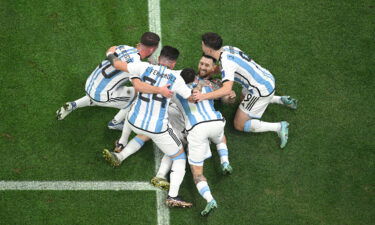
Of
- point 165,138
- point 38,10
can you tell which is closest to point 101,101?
point 165,138

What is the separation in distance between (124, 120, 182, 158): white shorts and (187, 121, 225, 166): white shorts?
0.19m

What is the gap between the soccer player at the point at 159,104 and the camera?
18.8ft

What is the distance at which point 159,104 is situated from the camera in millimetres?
5797

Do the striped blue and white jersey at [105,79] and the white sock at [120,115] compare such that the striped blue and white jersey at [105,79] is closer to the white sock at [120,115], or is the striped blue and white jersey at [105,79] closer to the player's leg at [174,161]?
the white sock at [120,115]

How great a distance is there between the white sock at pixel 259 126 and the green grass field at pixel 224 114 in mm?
222

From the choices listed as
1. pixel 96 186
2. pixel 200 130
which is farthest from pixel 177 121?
pixel 96 186

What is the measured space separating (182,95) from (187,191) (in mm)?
1605

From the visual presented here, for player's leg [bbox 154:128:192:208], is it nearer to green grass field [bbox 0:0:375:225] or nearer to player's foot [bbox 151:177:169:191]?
player's foot [bbox 151:177:169:191]

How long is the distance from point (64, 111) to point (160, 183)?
202 cm

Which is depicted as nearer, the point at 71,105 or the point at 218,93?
the point at 218,93

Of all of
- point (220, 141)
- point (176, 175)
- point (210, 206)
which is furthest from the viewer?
point (220, 141)

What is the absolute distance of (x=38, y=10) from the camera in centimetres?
781

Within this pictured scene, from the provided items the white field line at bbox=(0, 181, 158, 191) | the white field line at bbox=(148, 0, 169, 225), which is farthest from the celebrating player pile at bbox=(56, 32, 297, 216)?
the white field line at bbox=(0, 181, 158, 191)

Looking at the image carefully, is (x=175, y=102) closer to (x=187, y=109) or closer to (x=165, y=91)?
(x=187, y=109)
